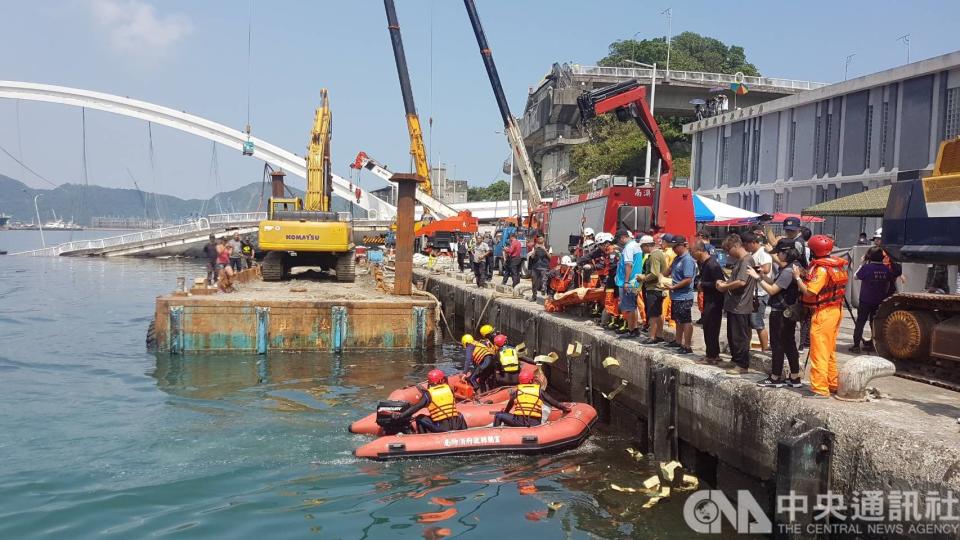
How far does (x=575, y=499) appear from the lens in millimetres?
7688

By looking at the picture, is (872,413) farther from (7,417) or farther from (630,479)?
(7,417)

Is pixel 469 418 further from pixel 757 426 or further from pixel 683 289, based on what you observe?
pixel 757 426

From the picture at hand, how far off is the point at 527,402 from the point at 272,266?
41.1ft

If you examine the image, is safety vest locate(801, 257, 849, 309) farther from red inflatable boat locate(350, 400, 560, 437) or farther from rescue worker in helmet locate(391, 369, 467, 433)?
rescue worker in helmet locate(391, 369, 467, 433)

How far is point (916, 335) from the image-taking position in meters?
7.07

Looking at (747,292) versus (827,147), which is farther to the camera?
(827,147)

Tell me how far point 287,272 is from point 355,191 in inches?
1722

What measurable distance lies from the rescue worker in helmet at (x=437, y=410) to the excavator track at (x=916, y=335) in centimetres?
486

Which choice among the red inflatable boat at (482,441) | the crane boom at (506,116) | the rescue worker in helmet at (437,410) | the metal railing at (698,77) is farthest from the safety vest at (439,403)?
the metal railing at (698,77)

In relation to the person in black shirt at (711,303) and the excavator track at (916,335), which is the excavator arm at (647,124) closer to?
the person in black shirt at (711,303)

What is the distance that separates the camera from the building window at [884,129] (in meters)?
20.0

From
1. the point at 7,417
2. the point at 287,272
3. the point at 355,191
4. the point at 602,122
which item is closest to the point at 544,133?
the point at 602,122

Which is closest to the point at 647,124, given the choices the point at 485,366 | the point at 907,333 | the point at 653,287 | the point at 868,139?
the point at 868,139

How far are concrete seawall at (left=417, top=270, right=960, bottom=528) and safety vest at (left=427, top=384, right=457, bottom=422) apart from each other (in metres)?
2.46
